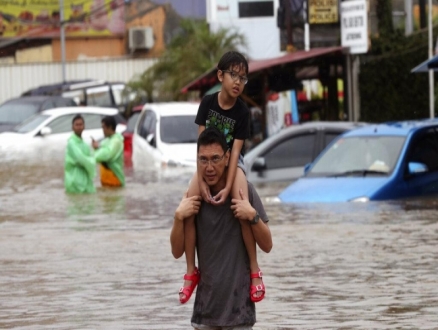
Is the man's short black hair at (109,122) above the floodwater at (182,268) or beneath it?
above

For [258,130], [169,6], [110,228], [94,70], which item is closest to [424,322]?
[110,228]

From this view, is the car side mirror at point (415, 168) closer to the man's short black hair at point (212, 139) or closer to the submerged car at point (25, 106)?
the man's short black hair at point (212, 139)

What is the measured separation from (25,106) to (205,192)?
90.6 ft

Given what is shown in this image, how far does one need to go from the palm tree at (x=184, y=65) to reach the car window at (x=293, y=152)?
1652 cm

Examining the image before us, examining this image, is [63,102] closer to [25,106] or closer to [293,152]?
[25,106]

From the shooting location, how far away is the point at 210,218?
5.99 m

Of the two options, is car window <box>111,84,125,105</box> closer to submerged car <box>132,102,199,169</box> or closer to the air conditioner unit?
submerged car <box>132,102,199,169</box>

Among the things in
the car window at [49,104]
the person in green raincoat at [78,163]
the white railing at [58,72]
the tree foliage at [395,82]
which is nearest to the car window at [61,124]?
the car window at [49,104]

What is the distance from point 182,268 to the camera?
10750 mm

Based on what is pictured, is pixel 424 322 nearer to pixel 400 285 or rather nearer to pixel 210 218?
pixel 400 285

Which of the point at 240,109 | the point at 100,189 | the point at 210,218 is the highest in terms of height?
the point at 240,109

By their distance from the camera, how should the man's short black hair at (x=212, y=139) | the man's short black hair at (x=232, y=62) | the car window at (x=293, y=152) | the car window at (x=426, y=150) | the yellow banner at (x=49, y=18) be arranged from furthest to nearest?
1. the yellow banner at (x=49, y=18)
2. the car window at (x=293, y=152)
3. the car window at (x=426, y=150)
4. the man's short black hair at (x=232, y=62)
5. the man's short black hair at (x=212, y=139)

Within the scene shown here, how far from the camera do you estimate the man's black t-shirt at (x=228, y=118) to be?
688 cm

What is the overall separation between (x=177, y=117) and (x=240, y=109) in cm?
1698
